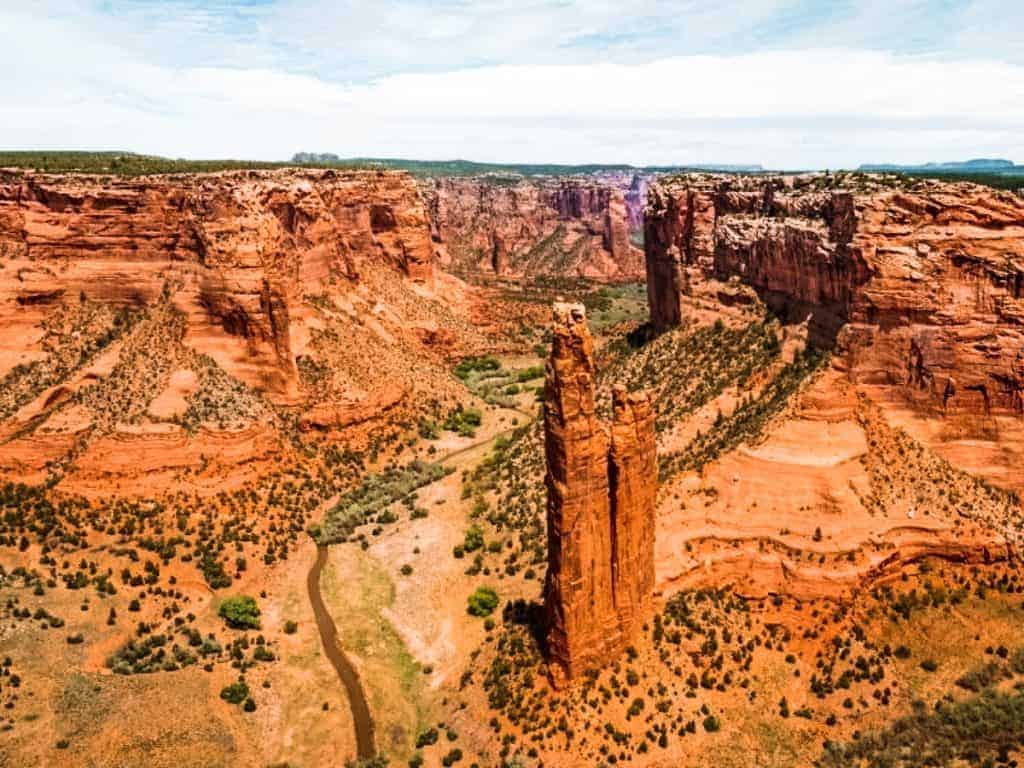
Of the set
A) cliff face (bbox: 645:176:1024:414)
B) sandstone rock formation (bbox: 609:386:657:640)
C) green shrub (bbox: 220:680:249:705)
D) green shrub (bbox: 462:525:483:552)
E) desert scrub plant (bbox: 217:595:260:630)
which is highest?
cliff face (bbox: 645:176:1024:414)

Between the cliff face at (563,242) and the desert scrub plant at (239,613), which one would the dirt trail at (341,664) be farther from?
the cliff face at (563,242)

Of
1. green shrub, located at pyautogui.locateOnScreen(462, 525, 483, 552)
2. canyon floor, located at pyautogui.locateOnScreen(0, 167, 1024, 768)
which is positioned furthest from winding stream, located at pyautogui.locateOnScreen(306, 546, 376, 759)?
green shrub, located at pyautogui.locateOnScreen(462, 525, 483, 552)

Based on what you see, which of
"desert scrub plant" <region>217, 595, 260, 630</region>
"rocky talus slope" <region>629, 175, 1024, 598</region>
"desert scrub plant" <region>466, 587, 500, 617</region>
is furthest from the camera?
"desert scrub plant" <region>217, 595, 260, 630</region>

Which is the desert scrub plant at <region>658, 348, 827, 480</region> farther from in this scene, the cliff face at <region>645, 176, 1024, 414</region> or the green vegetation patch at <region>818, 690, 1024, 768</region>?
the green vegetation patch at <region>818, 690, 1024, 768</region>

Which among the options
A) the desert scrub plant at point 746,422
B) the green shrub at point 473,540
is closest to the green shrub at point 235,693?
the green shrub at point 473,540

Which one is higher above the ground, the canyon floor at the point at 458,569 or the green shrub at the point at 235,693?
the canyon floor at the point at 458,569

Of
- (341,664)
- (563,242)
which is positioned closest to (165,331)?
(341,664)

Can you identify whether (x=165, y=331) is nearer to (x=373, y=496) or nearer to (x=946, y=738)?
(x=373, y=496)
